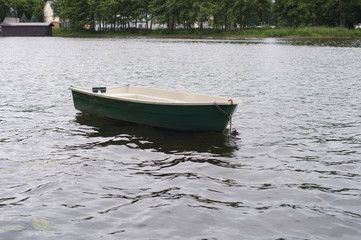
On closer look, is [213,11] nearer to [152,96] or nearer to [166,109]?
[152,96]

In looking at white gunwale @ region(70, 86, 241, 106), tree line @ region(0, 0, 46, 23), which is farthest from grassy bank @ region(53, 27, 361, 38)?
white gunwale @ region(70, 86, 241, 106)

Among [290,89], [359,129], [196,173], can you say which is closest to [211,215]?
[196,173]

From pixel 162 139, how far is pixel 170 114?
2.63 ft

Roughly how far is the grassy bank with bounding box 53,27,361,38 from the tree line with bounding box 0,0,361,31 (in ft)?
7.37

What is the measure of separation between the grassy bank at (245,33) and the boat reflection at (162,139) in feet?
258

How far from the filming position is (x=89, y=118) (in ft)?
54.0

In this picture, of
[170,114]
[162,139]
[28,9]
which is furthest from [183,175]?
[28,9]

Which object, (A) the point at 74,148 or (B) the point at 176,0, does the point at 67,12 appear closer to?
(B) the point at 176,0

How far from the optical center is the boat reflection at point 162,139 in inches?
477

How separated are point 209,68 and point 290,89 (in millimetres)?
13732

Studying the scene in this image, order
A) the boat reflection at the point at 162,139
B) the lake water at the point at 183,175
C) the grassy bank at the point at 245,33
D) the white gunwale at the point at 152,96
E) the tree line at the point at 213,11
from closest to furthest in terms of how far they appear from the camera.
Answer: the lake water at the point at 183,175 < the boat reflection at the point at 162,139 < the white gunwale at the point at 152,96 < the grassy bank at the point at 245,33 < the tree line at the point at 213,11

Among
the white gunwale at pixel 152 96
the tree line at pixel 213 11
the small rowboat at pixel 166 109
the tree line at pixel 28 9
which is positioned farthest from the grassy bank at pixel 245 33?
the small rowboat at pixel 166 109

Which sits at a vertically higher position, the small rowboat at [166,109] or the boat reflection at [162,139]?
the small rowboat at [166,109]

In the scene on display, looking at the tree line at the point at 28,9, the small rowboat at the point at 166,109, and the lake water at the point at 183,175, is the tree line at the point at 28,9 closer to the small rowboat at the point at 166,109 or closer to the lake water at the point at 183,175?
the small rowboat at the point at 166,109
